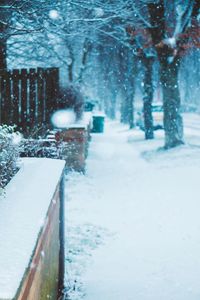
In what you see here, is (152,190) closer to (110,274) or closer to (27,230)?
(110,274)

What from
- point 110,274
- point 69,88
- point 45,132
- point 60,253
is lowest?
point 110,274

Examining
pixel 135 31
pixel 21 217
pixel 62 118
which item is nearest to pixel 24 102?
pixel 62 118

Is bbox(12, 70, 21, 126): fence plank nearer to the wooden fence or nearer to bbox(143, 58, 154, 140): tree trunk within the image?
the wooden fence

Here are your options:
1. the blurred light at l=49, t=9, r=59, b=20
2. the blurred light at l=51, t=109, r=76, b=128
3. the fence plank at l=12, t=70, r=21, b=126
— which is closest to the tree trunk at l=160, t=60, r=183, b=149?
the blurred light at l=51, t=109, r=76, b=128

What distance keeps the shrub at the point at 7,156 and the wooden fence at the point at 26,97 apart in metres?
6.88

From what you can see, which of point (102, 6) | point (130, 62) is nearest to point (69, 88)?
point (102, 6)

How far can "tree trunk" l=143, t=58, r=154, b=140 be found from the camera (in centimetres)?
2339

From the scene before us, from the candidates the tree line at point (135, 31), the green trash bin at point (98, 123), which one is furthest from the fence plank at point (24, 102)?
the green trash bin at point (98, 123)

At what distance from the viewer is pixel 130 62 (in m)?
30.6

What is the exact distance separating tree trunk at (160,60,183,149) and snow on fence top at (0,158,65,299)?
1268 centimetres

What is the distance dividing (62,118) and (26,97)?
112 cm

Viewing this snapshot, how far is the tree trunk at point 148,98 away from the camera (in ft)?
76.7

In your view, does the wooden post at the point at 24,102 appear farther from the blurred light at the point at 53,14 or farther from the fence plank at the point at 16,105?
the blurred light at the point at 53,14

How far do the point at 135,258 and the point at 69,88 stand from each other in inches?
318
